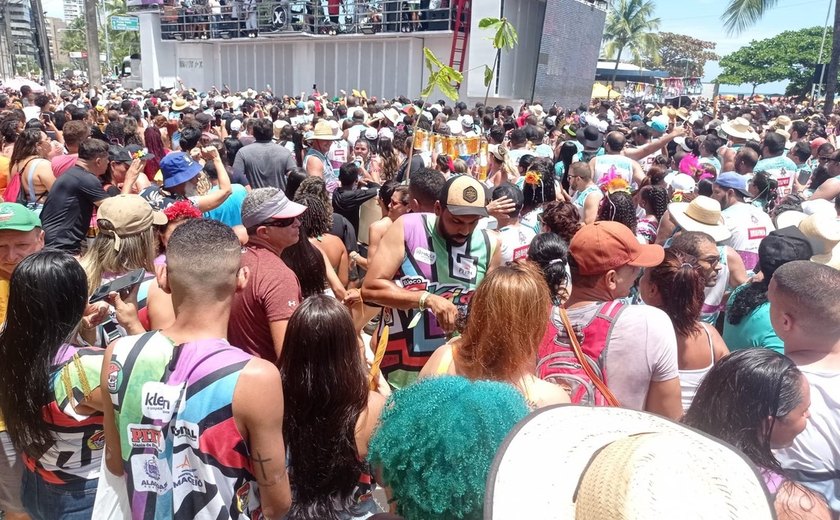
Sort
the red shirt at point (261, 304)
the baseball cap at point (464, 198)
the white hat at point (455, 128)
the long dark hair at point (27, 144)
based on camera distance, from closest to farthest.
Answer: the red shirt at point (261, 304) < the baseball cap at point (464, 198) < the long dark hair at point (27, 144) < the white hat at point (455, 128)

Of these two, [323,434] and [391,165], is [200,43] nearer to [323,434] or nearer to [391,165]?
[391,165]

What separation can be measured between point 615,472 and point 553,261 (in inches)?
87.0

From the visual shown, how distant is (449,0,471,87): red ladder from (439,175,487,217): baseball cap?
66.7 ft

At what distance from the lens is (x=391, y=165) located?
772cm

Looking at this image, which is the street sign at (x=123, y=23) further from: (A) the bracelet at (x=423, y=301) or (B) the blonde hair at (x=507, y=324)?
(B) the blonde hair at (x=507, y=324)

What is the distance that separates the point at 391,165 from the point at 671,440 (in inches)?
265

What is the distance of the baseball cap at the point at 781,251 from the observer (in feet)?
10.8

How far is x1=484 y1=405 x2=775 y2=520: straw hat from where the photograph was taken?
1.11m

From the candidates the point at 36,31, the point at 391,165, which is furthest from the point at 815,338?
the point at 36,31

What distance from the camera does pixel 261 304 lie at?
2.66 metres

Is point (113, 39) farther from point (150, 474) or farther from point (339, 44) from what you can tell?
point (150, 474)

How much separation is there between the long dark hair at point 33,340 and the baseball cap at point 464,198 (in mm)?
1744

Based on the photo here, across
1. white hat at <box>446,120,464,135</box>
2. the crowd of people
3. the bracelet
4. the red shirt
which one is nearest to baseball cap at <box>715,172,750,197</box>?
the crowd of people

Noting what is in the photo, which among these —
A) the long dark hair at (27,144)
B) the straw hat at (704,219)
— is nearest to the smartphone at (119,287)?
the straw hat at (704,219)
